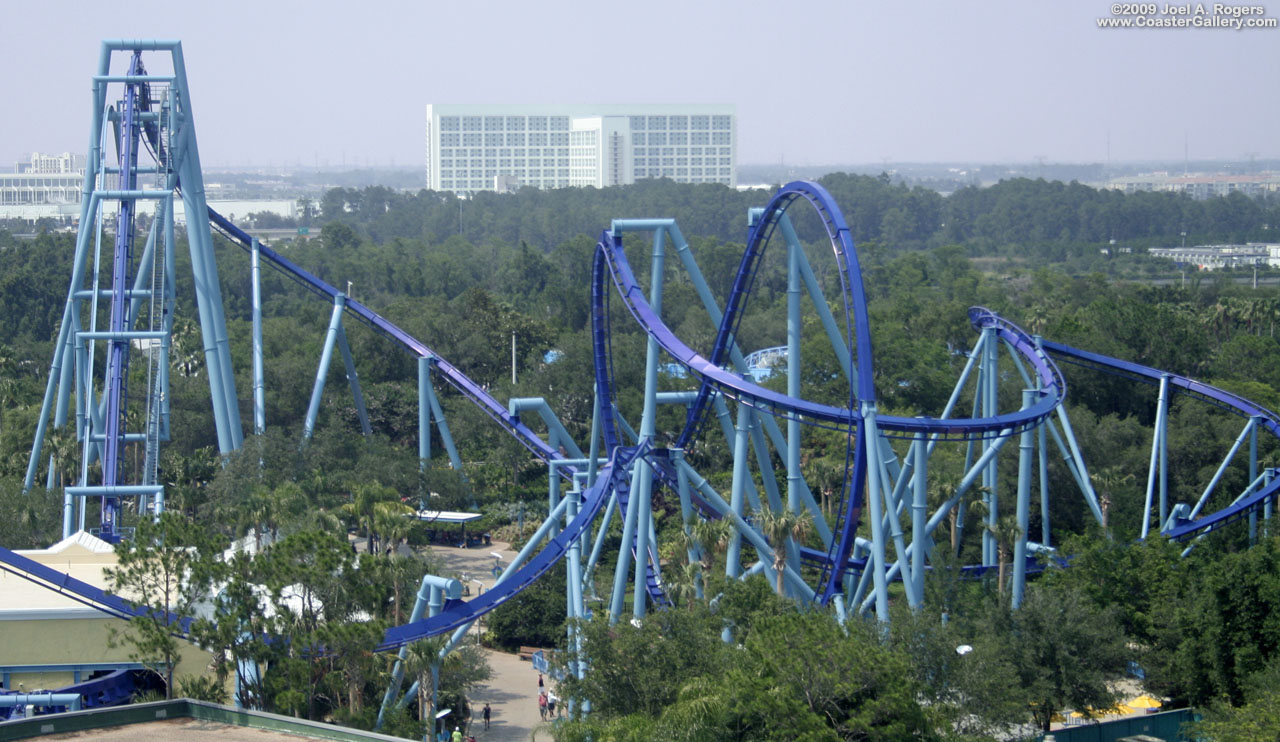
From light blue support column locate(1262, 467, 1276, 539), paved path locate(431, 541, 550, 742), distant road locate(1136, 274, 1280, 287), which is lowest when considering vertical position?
paved path locate(431, 541, 550, 742)

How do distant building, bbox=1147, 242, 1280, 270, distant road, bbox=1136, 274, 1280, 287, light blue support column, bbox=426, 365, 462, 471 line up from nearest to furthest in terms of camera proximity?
light blue support column, bbox=426, 365, 462, 471, distant road, bbox=1136, 274, 1280, 287, distant building, bbox=1147, 242, 1280, 270

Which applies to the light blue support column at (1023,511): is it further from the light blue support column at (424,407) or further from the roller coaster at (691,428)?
the light blue support column at (424,407)

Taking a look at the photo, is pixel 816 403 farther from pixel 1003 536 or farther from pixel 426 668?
pixel 426 668

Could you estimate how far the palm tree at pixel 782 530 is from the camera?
26.6 m

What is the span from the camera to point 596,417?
107 ft

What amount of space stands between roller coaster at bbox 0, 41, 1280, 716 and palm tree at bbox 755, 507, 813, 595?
7cm

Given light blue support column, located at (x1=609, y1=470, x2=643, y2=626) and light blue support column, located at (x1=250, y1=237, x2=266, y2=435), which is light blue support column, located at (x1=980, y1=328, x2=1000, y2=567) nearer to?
light blue support column, located at (x1=609, y1=470, x2=643, y2=626)

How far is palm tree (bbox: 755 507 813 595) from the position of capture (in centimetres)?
2661

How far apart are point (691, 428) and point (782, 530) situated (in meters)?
5.27

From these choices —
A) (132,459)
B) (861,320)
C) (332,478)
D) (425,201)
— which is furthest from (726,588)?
(425,201)

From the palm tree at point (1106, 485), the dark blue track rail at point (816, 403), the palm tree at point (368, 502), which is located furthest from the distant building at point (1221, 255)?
the dark blue track rail at point (816, 403)

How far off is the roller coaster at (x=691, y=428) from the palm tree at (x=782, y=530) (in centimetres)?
7

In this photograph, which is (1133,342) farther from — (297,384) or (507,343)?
(297,384)

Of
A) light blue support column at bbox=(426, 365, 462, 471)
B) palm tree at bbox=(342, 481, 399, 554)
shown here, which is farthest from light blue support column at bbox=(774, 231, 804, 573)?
light blue support column at bbox=(426, 365, 462, 471)
